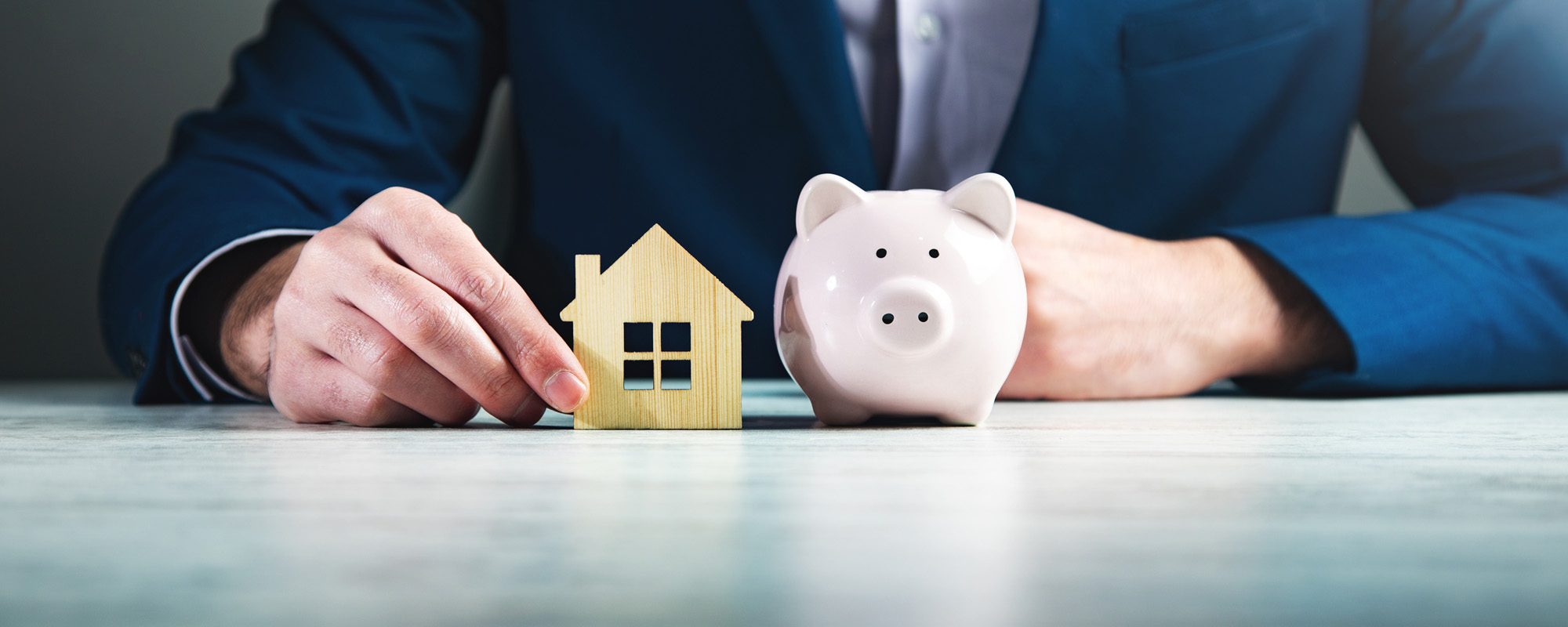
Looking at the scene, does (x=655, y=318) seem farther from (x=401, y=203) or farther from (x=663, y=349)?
(x=663, y=349)

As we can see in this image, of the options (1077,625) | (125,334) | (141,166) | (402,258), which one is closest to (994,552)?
(1077,625)

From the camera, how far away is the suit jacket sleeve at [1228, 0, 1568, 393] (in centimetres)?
93

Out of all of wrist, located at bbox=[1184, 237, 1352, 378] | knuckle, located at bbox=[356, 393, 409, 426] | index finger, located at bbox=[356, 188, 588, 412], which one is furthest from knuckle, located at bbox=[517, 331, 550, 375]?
wrist, located at bbox=[1184, 237, 1352, 378]

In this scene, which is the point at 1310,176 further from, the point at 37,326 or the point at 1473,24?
the point at 37,326

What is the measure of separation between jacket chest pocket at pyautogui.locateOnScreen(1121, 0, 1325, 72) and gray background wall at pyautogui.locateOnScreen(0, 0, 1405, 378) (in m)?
1.64

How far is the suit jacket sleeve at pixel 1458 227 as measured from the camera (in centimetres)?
93

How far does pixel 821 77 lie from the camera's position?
113 cm

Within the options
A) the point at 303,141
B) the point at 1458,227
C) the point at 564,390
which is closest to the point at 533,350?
the point at 564,390

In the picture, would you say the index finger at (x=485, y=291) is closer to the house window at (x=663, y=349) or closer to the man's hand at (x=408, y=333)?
the man's hand at (x=408, y=333)

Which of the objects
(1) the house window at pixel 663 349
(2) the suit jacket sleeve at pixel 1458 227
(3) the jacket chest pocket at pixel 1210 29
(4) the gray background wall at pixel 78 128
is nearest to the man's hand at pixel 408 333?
(1) the house window at pixel 663 349

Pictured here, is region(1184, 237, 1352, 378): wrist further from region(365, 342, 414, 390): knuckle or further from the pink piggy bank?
region(365, 342, 414, 390): knuckle

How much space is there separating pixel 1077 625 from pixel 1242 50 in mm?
1234

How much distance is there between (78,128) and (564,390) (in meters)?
1.80

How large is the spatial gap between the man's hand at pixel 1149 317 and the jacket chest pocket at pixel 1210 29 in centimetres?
32
